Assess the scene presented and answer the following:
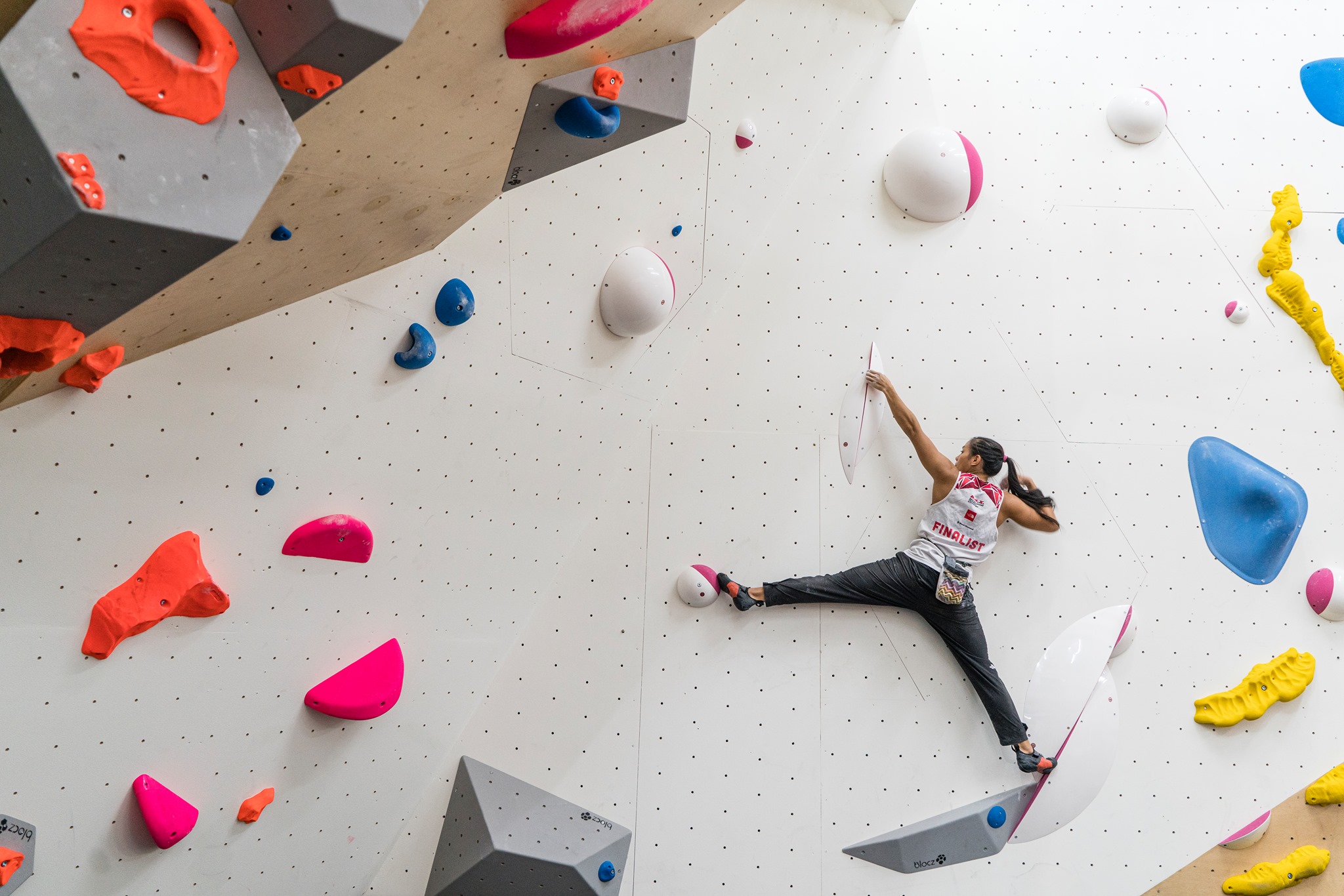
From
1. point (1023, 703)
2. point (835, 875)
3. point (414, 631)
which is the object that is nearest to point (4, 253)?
point (414, 631)

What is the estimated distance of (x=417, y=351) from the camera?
2.69 m

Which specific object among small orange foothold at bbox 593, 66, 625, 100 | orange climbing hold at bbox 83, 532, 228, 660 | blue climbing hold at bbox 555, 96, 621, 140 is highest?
small orange foothold at bbox 593, 66, 625, 100

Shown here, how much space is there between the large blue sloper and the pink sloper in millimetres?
2183

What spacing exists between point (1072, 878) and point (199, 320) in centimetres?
342

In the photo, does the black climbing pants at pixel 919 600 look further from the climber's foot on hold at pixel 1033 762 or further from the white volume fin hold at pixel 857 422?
the white volume fin hold at pixel 857 422

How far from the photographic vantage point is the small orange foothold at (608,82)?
238cm

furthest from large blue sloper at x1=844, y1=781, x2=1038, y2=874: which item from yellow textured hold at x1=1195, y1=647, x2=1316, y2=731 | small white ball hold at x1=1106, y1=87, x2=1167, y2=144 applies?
small white ball hold at x1=1106, y1=87, x2=1167, y2=144

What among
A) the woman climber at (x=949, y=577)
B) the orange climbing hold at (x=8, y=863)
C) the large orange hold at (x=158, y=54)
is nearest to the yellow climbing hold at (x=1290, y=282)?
the woman climber at (x=949, y=577)

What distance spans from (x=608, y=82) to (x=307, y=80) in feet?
2.98

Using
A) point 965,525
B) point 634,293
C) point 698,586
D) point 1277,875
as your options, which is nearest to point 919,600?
point 965,525

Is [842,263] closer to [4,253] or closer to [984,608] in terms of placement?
[984,608]

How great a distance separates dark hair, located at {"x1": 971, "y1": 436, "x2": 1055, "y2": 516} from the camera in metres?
3.22

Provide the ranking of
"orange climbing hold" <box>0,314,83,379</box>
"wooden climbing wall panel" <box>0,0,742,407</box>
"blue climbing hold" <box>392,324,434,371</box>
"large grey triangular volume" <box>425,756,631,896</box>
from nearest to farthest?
"orange climbing hold" <box>0,314,83,379</box>
"wooden climbing wall panel" <box>0,0,742,407</box>
"blue climbing hold" <box>392,324,434,371</box>
"large grey triangular volume" <box>425,756,631,896</box>

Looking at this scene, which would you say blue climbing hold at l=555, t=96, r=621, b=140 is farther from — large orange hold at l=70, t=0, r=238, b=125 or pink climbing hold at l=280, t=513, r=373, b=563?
pink climbing hold at l=280, t=513, r=373, b=563
